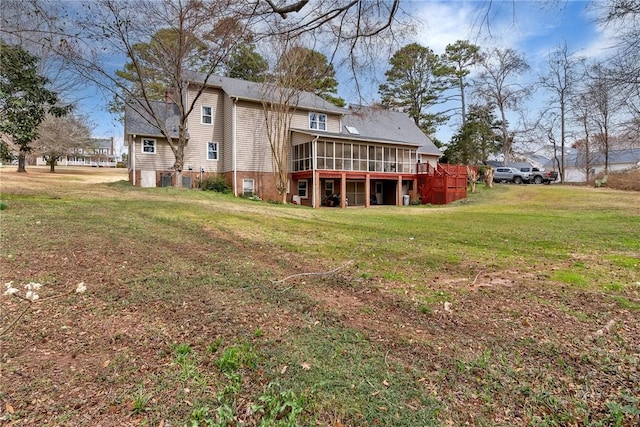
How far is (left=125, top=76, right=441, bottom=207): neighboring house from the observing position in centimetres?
2164

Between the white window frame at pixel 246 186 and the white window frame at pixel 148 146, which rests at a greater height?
the white window frame at pixel 148 146

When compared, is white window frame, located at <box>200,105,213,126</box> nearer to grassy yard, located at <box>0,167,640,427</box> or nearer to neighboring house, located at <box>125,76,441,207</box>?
neighboring house, located at <box>125,76,441,207</box>

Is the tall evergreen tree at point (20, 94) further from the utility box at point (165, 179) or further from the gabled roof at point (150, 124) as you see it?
the utility box at point (165, 179)

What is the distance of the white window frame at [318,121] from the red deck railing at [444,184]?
8272 mm

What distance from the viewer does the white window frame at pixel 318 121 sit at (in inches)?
978

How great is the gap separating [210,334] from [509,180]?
120 ft

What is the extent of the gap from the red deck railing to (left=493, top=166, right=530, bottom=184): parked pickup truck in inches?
460

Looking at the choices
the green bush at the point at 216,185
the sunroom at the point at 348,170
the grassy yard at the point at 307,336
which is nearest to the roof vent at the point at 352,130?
the sunroom at the point at 348,170

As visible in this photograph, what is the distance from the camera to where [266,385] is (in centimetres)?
257

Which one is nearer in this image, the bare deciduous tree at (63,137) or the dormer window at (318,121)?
the dormer window at (318,121)

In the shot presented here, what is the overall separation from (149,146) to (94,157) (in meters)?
45.3

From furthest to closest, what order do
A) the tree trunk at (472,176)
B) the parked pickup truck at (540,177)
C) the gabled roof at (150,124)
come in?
the parked pickup truck at (540,177)
the tree trunk at (472,176)
the gabled roof at (150,124)

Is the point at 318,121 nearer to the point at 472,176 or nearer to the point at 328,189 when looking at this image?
the point at 328,189

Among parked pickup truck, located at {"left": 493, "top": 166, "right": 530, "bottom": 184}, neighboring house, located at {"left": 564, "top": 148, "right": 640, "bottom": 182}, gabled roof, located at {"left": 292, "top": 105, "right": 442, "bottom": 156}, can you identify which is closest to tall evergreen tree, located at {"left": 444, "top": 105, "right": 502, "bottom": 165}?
parked pickup truck, located at {"left": 493, "top": 166, "right": 530, "bottom": 184}
